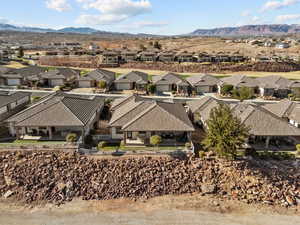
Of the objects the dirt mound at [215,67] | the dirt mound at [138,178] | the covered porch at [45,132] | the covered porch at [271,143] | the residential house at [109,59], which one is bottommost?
the dirt mound at [138,178]

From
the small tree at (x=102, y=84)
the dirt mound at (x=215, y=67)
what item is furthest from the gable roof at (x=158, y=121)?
the dirt mound at (x=215, y=67)

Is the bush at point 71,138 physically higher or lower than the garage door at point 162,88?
lower

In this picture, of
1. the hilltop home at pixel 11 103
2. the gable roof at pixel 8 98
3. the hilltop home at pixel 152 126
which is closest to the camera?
the hilltop home at pixel 152 126

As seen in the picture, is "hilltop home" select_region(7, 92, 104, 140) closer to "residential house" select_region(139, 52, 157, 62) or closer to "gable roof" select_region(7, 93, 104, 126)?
"gable roof" select_region(7, 93, 104, 126)

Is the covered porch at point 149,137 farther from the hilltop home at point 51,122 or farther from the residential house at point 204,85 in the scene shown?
the residential house at point 204,85

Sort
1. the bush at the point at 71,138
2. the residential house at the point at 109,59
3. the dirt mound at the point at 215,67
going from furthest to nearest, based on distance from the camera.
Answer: the residential house at the point at 109,59 < the dirt mound at the point at 215,67 < the bush at the point at 71,138

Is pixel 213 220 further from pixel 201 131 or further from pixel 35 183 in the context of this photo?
pixel 35 183
